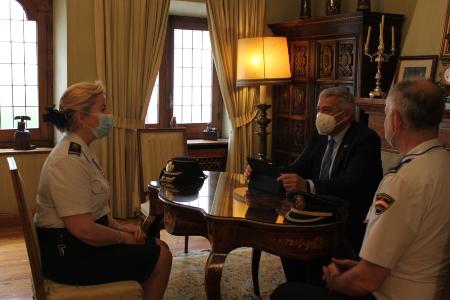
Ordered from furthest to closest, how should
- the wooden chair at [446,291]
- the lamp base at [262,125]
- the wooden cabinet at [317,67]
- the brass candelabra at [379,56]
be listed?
the lamp base at [262,125], the wooden cabinet at [317,67], the brass candelabra at [379,56], the wooden chair at [446,291]

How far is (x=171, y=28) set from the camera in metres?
5.27

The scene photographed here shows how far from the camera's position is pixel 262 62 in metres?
4.64

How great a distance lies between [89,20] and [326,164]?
8.58 feet

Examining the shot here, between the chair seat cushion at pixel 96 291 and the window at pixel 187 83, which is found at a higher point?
the window at pixel 187 83

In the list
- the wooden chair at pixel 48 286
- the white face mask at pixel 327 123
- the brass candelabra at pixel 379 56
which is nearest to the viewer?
the wooden chair at pixel 48 286

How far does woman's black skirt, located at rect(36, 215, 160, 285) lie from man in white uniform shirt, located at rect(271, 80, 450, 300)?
90 cm

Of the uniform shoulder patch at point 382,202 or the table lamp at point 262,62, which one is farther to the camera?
the table lamp at point 262,62

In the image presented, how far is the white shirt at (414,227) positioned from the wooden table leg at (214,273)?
29.1 inches

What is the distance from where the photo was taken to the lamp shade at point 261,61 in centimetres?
464

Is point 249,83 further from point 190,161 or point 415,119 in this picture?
point 415,119

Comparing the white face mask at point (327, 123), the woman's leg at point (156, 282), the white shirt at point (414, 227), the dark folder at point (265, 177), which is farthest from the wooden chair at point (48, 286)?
the white face mask at point (327, 123)

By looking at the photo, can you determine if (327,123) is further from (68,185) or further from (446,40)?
(446,40)

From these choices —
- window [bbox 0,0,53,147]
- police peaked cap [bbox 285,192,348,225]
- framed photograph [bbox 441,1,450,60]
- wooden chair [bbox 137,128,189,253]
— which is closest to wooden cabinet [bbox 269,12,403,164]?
framed photograph [bbox 441,1,450,60]

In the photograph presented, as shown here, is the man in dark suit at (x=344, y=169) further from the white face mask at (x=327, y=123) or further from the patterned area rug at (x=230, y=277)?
the patterned area rug at (x=230, y=277)
